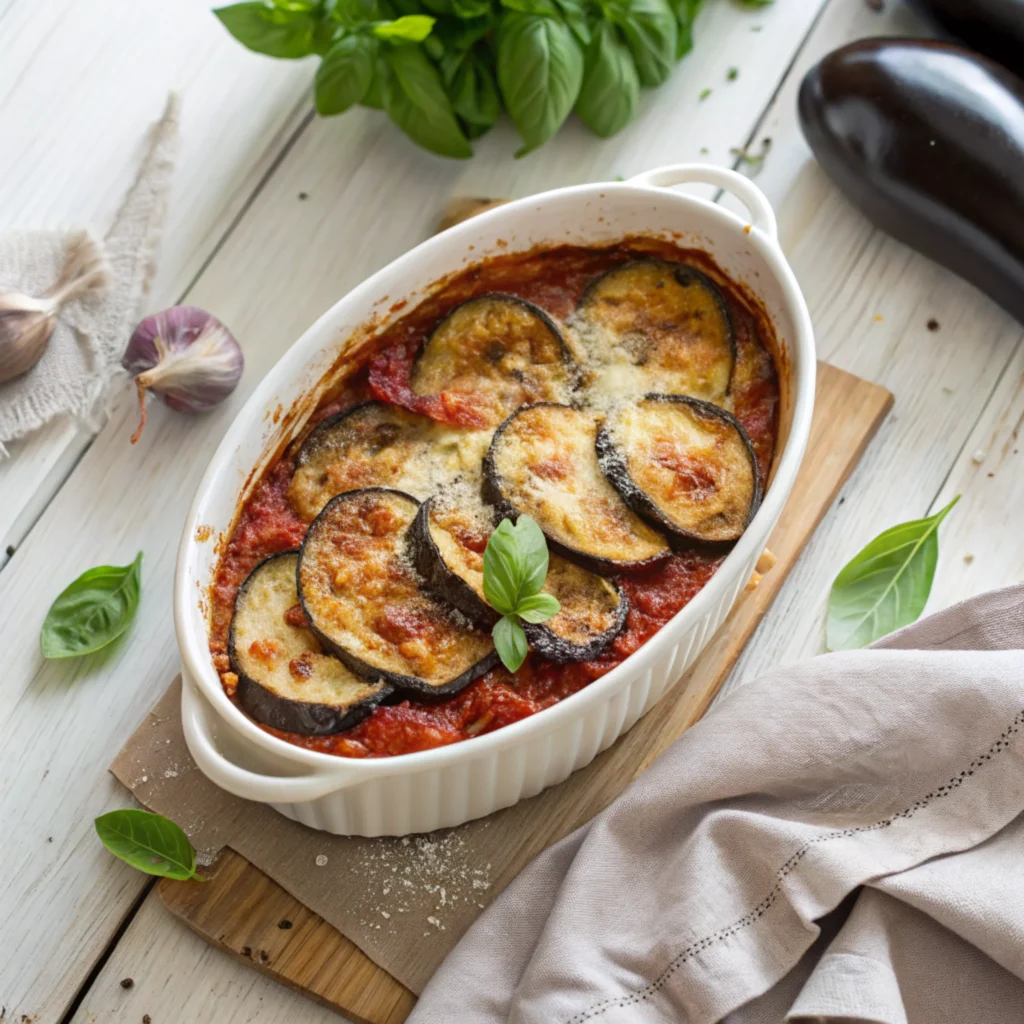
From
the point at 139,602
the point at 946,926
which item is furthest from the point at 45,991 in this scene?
the point at 946,926

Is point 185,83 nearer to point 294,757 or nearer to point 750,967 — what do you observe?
point 294,757

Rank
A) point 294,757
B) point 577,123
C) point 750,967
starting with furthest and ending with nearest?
point 577,123
point 750,967
point 294,757

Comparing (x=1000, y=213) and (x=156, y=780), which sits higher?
(x=1000, y=213)

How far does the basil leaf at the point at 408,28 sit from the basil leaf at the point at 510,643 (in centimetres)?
144

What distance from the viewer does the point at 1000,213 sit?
3.07 metres

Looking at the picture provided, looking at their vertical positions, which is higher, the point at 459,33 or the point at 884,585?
the point at 459,33

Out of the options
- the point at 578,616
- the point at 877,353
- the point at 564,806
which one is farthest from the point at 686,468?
the point at 877,353

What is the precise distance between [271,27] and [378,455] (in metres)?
1.18

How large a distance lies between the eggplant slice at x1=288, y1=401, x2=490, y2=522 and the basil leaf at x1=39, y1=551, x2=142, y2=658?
48 centimetres

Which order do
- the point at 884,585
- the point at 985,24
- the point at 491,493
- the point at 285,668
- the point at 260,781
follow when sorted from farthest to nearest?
the point at 985,24 < the point at 884,585 < the point at 491,493 < the point at 285,668 < the point at 260,781

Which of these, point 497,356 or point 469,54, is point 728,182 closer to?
point 497,356

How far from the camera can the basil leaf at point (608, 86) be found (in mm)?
3184

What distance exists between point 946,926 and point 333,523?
4.64 feet

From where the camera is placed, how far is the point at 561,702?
7.55 ft
